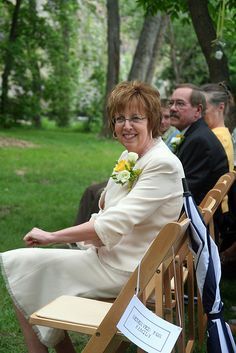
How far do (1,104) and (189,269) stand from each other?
69.5 feet

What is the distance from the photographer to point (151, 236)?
3.52 metres

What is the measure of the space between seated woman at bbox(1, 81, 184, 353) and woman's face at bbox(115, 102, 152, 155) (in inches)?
2.1

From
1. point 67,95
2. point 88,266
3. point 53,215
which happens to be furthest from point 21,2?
point 88,266

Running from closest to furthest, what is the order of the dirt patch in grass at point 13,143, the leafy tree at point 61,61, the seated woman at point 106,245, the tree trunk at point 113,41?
the seated woman at point 106,245 → the dirt patch in grass at point 13,143 → the tree trunk at point 113,41 → the leafy tree at point 61,61

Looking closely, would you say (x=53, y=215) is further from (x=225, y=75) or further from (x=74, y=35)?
(x=74, y=35)

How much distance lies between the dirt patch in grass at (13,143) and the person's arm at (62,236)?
13.8 meters

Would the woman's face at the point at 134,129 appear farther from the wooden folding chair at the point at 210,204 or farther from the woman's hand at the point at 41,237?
the woman's hand at the point at 41,237

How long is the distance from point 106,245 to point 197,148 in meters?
1.96

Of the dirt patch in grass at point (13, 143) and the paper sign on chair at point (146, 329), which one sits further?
the dirt patch in grass at point (13, 143)

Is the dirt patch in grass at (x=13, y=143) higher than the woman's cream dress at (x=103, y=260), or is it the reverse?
the woman's cream dress at (x=103, y=260)

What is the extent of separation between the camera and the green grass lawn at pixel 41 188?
521 cm

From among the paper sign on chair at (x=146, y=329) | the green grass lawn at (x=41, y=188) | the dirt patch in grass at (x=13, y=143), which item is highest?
the paper sign on chair at (x=146, y=329)

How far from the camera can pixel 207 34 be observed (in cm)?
775

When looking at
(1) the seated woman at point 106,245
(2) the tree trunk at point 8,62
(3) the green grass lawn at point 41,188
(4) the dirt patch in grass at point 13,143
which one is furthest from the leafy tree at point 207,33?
(2) the tree trunk at point 8,62
